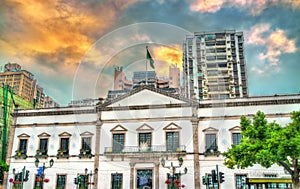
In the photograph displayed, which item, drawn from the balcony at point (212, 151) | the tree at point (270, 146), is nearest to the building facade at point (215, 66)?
the balcony at point (212, 151)

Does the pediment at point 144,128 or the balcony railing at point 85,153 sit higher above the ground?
the pediment at point 144,128

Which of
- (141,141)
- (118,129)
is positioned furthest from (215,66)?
(118,129)

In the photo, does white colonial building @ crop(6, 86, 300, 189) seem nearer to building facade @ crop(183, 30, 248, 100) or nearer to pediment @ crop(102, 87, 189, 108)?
pediment @ crop(102, 87, 189, 108)

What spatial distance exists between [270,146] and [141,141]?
49.1 feet

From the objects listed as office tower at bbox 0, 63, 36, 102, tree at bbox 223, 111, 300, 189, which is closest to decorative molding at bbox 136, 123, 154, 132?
tree at bbox 223, 111, 300, 189

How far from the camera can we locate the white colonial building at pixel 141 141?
29.5 metres

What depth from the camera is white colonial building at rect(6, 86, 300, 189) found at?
1161 inches

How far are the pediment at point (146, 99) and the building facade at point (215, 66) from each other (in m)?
30.7

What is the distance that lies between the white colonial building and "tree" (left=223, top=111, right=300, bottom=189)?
8.16 metres

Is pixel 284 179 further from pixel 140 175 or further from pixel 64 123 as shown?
pixel 64 123

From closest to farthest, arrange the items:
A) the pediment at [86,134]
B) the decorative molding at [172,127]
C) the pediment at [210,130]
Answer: the pediment at [210,130]
the decorative molding at [172,127]
the pediment at [86,134]

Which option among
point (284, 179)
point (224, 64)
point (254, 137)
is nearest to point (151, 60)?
point (254, 137)

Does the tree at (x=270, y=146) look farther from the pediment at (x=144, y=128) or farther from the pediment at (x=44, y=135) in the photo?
the pediment at (x=44, y=135)

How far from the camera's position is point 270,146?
62.7 feet
